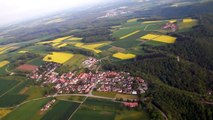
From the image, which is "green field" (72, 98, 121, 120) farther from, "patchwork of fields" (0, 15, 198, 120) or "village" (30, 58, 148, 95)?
"village" (30, 58, 148, 95)

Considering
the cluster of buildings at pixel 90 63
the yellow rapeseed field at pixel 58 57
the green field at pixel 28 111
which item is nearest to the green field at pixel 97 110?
the green field at pixel 28 111

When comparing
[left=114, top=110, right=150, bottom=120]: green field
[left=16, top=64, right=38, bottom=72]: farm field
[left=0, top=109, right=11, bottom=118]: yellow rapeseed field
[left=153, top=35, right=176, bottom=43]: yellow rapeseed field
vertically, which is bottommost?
[left=0, top=109, right=11, bottom=118]: yellow rapeseed field

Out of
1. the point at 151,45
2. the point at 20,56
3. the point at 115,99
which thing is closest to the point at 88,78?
the point at 115,99

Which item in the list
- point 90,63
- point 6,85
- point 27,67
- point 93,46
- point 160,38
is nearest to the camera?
point 6,85

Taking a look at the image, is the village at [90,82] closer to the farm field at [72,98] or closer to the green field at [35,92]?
the farm field at [72,98]

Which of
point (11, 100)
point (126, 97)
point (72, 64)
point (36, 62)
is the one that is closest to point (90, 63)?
point (72, 64)

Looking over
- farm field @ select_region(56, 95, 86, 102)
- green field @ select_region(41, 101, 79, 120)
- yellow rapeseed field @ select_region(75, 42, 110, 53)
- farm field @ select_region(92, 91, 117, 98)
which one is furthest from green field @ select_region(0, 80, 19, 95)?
yellow rapeseed field @ select_region(75, 42, 110, 53)

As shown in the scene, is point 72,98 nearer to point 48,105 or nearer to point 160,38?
point 48,105
